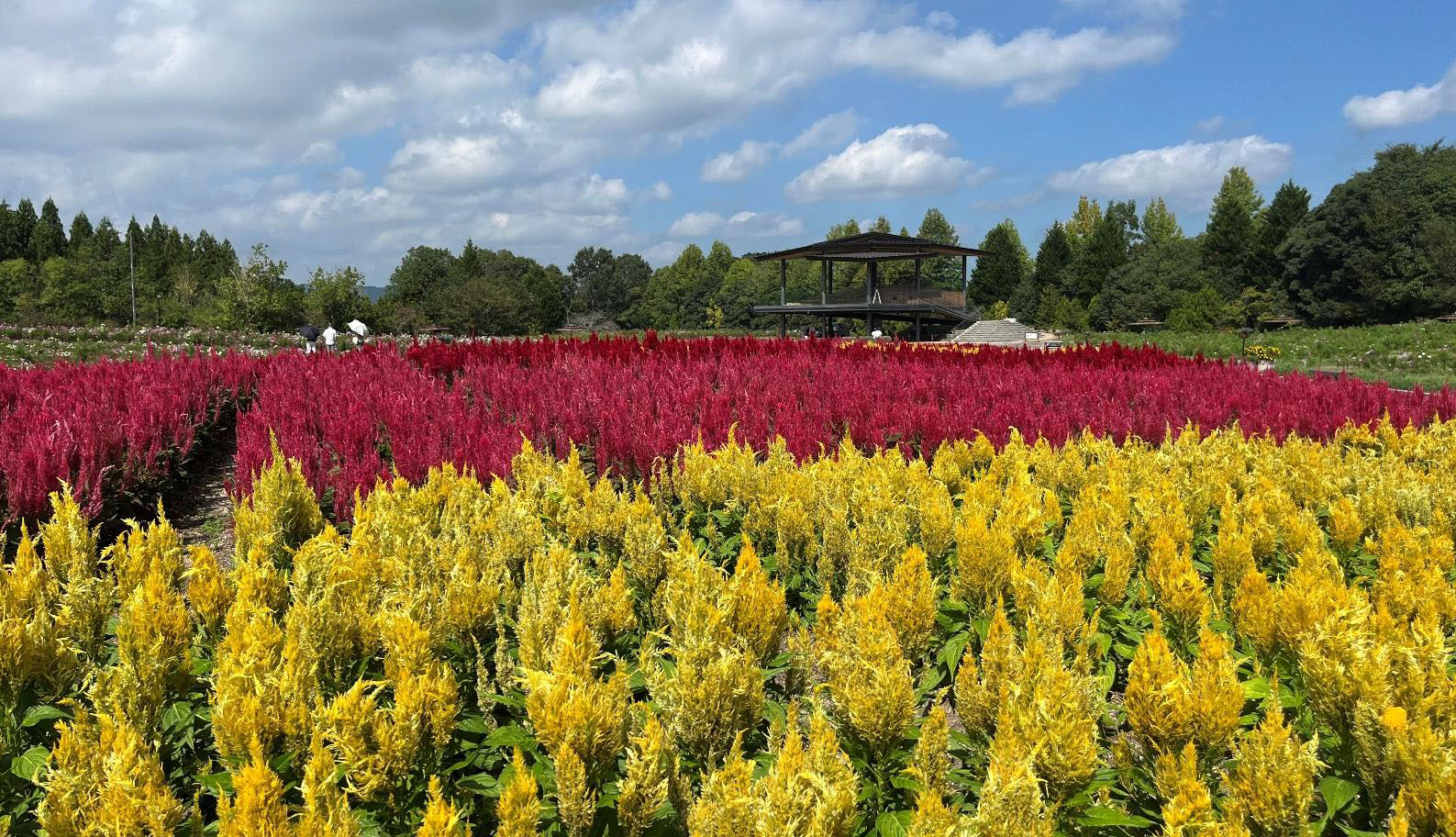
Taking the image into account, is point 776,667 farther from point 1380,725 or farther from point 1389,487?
point 1389,487

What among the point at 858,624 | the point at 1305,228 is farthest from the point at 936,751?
the point at 1305,228

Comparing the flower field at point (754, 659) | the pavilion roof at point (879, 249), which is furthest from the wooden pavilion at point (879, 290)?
the flower field at point (754, 659)

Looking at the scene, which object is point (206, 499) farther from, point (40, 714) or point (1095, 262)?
point (1095, 262)

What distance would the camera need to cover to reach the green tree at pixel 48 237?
227 feet

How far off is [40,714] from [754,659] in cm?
194

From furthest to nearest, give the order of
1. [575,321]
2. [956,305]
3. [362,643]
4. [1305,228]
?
1. [575,321]
2. [1305,228]
3. [956,305]
4. [362,643]

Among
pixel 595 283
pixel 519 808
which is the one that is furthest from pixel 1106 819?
pixel 595 283

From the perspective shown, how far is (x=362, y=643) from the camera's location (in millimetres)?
2605

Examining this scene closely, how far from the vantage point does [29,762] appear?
213 centimetres

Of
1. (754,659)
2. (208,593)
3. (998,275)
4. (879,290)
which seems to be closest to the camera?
(754,659)

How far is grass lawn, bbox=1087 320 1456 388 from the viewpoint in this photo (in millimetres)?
19908

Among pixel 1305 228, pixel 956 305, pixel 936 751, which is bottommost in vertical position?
pixel 936 751

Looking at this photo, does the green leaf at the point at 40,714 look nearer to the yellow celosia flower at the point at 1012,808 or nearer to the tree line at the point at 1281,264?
the yellow celosia flower at the point at 1012,808

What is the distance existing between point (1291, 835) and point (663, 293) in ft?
289
